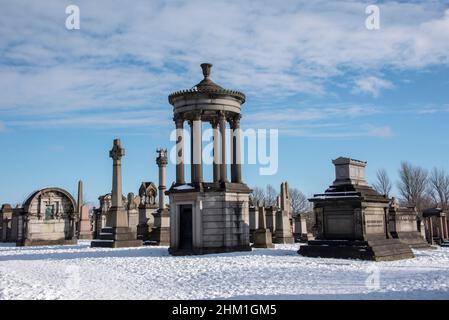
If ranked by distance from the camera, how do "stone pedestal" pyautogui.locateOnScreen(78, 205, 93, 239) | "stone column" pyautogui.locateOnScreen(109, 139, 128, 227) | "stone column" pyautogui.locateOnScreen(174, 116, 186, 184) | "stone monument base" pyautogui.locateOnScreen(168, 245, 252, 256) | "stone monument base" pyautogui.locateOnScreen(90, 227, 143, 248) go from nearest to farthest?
"stone monument base" pyautogui.locateOnScreen(168, 245, 252, 256), "stone column" pyautogui.locateOnScreen(174, 116, 186, 184), "stone monument base" pyautogui.locateOnScreen(90, 227, 143, 248), "stone column" pyautogui.locateOnScreen(109, 139, 128, 227), "stone pedestal" pyautogui.locateOnScreen(78, 205, 93, 239)

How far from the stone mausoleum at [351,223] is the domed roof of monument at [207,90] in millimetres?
5716

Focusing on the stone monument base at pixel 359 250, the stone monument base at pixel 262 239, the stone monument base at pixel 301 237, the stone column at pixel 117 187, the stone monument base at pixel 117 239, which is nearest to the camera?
the stone monument base at pixel 359 250

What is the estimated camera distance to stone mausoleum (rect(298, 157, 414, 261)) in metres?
17.3

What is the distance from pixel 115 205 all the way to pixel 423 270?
1888 centimetres

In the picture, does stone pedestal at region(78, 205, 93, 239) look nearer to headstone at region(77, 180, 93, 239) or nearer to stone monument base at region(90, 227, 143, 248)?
headstone at region(77, 180, 93, 239)

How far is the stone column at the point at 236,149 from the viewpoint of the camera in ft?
73.8

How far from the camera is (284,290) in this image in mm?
9859

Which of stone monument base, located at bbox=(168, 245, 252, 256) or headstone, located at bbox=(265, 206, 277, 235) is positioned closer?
stone monument base, located at bbox=(168, 245, 252, 256)

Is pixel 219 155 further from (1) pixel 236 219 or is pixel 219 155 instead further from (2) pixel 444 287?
(2) pixel 444 287

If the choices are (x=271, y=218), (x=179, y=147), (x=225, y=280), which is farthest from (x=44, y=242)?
(x=225, y=280)

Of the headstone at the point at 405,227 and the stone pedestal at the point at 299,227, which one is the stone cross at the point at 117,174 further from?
the headstone at the point at 405,227

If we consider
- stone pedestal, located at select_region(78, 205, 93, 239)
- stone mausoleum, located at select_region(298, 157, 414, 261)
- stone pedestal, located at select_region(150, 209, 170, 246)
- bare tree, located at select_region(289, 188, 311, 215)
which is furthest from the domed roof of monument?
bare tree, located at select_region(289, 188, 311, 215)

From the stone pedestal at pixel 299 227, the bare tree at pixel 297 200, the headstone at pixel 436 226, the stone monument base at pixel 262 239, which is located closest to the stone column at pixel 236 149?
the stone monument base at pixel 262 239
